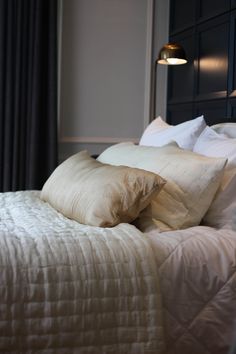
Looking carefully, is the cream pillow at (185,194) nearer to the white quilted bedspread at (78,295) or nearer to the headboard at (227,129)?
the white quilted bedspread at (78,295)

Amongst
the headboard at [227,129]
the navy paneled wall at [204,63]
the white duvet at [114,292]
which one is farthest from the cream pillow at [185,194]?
the navy paneled wall at [204,63]

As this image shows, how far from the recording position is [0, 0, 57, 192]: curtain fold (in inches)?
146

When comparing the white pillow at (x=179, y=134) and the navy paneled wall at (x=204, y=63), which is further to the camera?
the navy paneled wall at (x=204, y=63)

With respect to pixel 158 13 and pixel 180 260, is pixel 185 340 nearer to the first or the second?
pixel 180 260

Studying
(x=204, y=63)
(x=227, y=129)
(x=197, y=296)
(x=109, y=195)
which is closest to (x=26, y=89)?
(x=204, y=63)

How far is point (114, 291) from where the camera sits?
1284 mm

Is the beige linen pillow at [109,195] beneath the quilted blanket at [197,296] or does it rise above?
above

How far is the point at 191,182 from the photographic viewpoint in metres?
1.69

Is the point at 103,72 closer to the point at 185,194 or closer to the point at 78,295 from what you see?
the point at 185,194

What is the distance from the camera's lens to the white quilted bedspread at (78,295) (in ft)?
3.92

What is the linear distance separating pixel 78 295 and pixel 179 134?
1.18 m

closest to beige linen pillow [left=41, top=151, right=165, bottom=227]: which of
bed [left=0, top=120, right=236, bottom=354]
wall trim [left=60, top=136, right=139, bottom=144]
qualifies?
bed [left=0, top=120, right=236, bottom=354]

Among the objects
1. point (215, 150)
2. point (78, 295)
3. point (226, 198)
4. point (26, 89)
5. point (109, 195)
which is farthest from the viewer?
point (26, 89)

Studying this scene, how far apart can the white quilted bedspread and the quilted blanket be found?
62 mm
